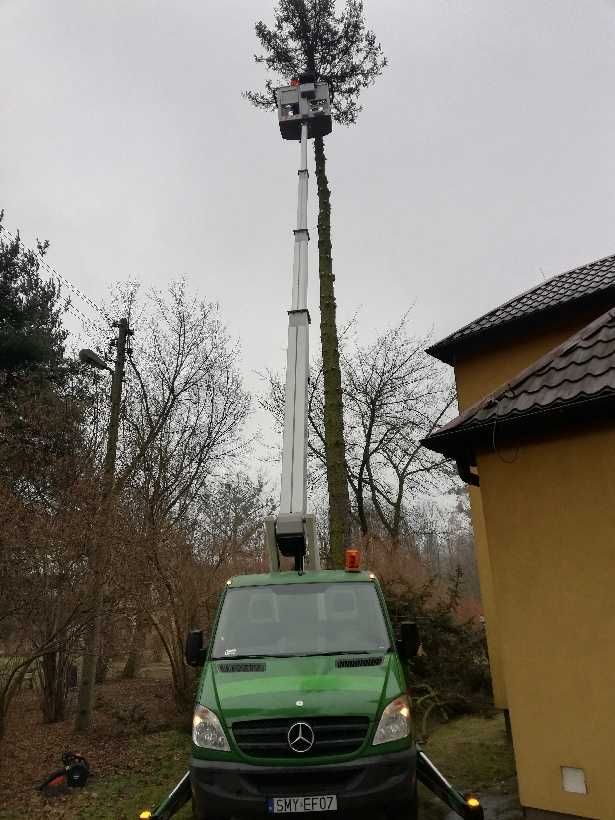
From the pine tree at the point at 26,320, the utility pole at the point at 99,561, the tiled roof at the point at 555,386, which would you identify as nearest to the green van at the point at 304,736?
the tiled roof at the point at 555,386

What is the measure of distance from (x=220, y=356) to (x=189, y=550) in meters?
8.64

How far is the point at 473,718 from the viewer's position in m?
10.0

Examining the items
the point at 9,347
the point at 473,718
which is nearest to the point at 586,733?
the point at 473,718

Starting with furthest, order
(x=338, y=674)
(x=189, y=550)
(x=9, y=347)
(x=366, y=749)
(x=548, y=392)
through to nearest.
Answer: (x=9, y=347) < (x=189, y=550) < (x=548, y=392) < (x=338, y=674) < (x=366, y=749)

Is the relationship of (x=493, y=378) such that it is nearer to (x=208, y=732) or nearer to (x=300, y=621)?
(x=300, y=621)

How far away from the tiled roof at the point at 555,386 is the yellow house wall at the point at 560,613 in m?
0.40

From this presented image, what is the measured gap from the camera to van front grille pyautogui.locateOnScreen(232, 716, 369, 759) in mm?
4199

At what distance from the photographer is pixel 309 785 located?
4.12 metres

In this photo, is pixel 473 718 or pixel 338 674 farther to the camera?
pixel 473 718

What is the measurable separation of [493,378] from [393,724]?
274 inches

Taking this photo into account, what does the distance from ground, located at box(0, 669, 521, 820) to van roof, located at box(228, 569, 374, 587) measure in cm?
231

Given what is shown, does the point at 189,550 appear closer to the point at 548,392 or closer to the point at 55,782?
the point at 55,782

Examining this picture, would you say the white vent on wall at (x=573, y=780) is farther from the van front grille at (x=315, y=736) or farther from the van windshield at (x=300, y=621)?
the van front grille at (x=315, y=736)

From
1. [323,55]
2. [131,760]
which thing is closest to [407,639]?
[131,760]
